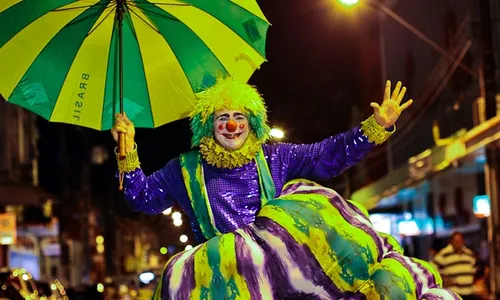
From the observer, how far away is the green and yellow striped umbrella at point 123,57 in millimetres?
6160

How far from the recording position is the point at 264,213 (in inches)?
192

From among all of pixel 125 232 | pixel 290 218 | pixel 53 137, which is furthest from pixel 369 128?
pixel 125 232

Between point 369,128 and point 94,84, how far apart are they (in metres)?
2.00

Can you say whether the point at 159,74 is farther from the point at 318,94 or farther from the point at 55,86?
the point at 318,94

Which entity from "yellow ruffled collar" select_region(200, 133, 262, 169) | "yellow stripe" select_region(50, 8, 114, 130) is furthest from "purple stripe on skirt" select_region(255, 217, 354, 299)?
"yellow stripe" select_region(50, 8, 114, 130)

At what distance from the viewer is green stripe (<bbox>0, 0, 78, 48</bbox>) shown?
19.4ft

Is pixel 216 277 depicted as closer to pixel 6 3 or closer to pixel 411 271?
pixel 411 271

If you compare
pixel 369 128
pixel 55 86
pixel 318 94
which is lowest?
pixel 369 128

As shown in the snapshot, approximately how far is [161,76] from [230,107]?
112cm

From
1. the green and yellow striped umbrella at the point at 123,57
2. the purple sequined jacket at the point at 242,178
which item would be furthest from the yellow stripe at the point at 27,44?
the purple sequined jacket at the point at 242,178

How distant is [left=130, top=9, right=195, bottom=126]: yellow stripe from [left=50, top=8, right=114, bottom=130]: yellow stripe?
23cm

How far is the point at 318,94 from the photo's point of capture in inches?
1441

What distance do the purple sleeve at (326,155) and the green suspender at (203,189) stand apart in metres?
0.16

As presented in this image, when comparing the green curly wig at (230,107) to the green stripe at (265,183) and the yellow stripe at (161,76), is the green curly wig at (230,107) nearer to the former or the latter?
the green stripe at (265,183)
